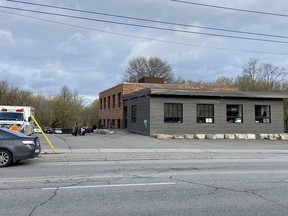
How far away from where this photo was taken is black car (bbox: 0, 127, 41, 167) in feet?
42.0

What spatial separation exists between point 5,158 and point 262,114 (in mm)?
27328

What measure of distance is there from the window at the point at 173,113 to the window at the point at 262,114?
810cm

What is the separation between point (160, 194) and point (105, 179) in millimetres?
2563

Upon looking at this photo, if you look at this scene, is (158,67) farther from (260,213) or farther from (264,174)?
(260,213)

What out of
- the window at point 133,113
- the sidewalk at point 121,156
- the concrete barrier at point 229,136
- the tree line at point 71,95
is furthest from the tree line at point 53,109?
the sidewalk at point 121,156

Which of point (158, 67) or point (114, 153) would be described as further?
point (158, 67)

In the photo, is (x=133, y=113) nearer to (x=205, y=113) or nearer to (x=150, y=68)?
(x=205, y=113)

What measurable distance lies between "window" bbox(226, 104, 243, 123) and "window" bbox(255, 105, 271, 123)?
1.78 m

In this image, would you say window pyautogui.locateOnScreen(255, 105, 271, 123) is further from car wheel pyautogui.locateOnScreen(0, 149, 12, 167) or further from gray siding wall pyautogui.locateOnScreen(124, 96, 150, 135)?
car wheel pyautogui.locateOnScreen(0, 149, 12, 167)

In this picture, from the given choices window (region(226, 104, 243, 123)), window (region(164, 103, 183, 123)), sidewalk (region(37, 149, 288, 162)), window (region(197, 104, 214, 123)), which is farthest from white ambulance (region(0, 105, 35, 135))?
window (region(226, 104, 243, 123))

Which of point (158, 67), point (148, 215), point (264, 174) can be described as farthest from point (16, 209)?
point (158, 67)

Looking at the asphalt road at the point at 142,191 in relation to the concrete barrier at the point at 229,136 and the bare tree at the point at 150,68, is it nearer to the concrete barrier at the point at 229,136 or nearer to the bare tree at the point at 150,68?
the concrete barrier at the point at 229,136

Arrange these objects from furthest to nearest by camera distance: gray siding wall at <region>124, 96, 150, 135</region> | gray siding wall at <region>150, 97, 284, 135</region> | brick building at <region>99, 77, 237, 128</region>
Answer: brick building at <region>99, 77, 237, 128</region> < gray siding wall at <region>124, 96, 150, 135</region> < gray siding wall at <region>150, 97, 284, 135</region>

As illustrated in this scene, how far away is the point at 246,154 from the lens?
61.6 ft
